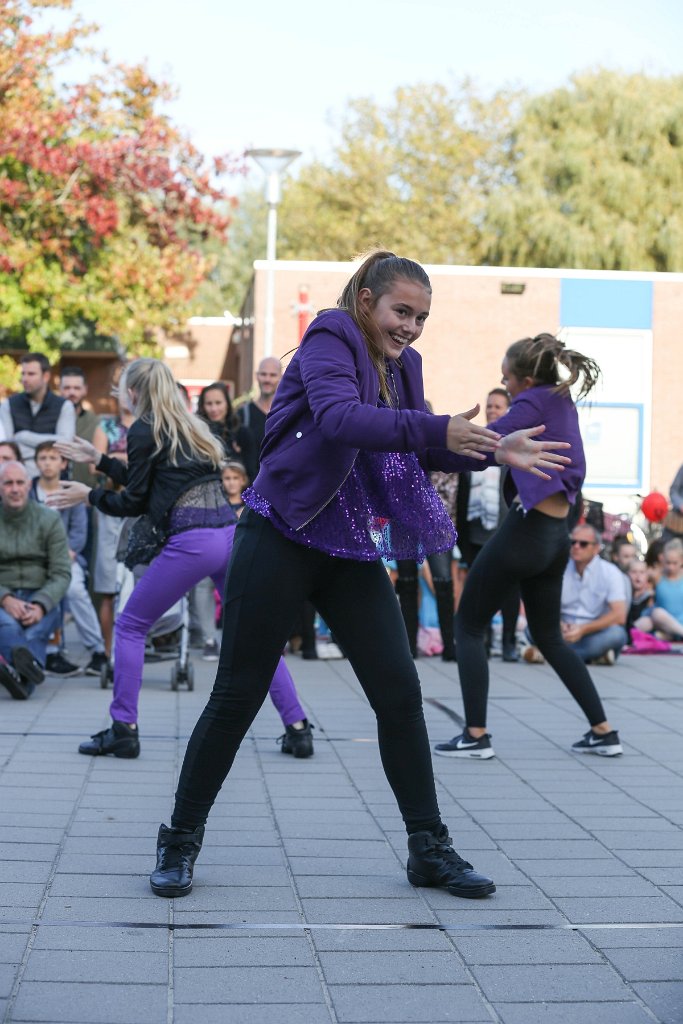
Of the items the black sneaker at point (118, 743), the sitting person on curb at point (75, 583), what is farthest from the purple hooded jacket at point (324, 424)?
the sitting person on curb at point (75, 583)

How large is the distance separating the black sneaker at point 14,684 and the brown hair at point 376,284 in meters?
4.63

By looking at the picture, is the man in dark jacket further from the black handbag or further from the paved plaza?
the black handbag

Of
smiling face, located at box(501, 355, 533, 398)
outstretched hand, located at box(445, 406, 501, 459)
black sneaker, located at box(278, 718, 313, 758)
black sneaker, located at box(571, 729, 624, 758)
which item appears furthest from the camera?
black sneaker, located at box(571, 729, 624, 758)

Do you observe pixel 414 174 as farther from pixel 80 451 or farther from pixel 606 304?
pixel 80 451

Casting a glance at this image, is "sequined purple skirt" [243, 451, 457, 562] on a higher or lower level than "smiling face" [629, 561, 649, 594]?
higher

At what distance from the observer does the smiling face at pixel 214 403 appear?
35.4 feet

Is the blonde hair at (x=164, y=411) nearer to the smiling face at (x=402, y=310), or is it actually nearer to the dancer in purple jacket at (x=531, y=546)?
the dancer in purple jacket at (x=531, y=546)

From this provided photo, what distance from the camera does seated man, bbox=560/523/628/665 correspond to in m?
10.8

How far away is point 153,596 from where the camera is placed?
650 cm

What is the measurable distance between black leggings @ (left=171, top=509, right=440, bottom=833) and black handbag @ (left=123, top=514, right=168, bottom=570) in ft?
8.00

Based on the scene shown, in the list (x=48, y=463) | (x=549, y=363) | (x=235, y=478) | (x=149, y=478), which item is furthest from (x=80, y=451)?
(x=235, y=478)

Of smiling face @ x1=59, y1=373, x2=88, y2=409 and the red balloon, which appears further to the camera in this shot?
the red balloon

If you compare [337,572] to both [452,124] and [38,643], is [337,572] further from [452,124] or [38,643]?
[452,124]

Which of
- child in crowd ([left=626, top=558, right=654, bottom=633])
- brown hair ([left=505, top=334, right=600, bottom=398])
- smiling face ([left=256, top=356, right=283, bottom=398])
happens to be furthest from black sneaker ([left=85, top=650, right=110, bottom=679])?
child in crowd ([left=626, top=558, right=654, bottom=633])
